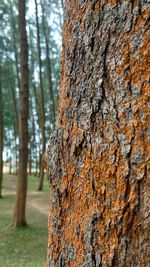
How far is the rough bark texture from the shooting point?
1018mm

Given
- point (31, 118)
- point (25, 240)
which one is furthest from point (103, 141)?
point (31, 118)

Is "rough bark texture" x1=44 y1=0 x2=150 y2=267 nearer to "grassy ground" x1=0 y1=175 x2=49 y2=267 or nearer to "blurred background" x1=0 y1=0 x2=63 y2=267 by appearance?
"blurred background" x1=0 y1=0 x2=63 y2=267

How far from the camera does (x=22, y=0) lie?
11.6 meters

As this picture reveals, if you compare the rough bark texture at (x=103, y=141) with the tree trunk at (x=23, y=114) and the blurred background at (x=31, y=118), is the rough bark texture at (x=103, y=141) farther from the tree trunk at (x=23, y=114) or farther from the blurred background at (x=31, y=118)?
the tree trunk at (x=23, y=114)

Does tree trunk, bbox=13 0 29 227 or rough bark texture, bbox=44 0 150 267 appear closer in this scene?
rough bark texture, bbox=44 0 150 267

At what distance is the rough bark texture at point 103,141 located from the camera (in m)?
1.02

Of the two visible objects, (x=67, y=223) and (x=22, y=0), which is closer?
(x=67, y=223)

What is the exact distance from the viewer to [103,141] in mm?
1080

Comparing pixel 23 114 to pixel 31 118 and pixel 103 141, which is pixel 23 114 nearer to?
pixel 103 141

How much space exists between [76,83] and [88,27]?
0.51ft

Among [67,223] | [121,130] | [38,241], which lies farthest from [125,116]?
[38,241]

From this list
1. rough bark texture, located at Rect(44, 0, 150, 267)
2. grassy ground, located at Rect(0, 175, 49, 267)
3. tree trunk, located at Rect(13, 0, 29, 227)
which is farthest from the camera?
tree trunk, located at Rect(13, 0, 29, 227)

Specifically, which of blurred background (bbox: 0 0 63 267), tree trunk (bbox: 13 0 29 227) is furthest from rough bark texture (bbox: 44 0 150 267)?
tree trunk (bbox: 13 0 29 227)

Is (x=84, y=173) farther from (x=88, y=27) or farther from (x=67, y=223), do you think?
(x=88, y=27)
